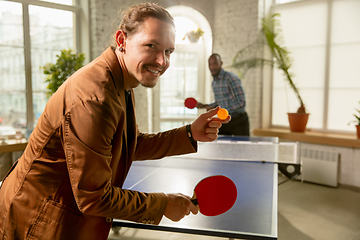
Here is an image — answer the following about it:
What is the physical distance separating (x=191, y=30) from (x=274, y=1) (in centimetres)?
165

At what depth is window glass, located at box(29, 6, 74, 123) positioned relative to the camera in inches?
188

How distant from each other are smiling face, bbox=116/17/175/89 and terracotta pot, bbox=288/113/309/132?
14.3 feet

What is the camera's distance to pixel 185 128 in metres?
1.52

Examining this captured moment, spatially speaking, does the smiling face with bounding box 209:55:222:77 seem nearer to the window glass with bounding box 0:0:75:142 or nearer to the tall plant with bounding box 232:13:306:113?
the tall plant with bounding box 232:13:306:113

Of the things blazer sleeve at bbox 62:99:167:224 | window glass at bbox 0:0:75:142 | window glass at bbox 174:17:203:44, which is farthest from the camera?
window glass at bbox 174:17:203:44

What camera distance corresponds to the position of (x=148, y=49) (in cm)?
112

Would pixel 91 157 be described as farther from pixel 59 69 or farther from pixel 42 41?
pixel 42 41

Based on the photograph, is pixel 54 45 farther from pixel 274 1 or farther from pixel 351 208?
pixel 351 208

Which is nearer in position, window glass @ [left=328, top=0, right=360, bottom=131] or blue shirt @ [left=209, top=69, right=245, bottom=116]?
blue shirt @ [left=209, top=69, right=245, bottom=116]

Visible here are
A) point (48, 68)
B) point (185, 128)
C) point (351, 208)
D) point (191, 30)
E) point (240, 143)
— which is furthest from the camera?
point (191, 30)

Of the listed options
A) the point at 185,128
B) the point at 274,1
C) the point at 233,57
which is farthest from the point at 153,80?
the point at 274,1

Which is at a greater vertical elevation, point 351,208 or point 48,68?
point 48,68

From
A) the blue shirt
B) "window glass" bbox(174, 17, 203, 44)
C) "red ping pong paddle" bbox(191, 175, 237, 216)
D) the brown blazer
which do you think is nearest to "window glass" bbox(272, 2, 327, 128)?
the blue shirt

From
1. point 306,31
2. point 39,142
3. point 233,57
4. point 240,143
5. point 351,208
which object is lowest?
point 351,208
